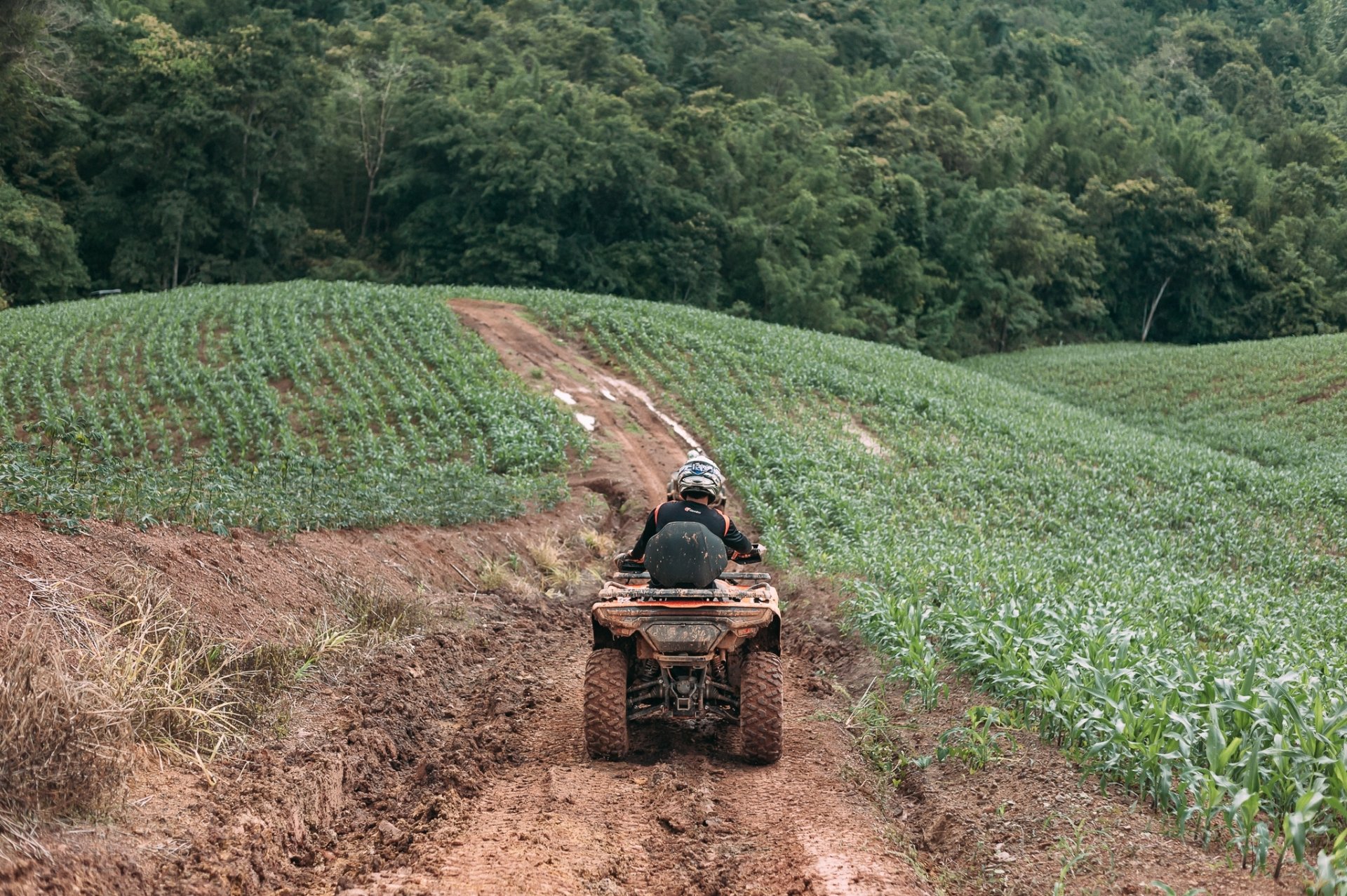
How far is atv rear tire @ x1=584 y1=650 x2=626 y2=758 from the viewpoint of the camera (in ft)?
22.5

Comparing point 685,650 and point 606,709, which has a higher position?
point 685,650

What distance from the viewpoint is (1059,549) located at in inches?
735

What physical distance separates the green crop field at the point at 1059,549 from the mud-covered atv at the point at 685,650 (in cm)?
162

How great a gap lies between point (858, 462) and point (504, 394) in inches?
311

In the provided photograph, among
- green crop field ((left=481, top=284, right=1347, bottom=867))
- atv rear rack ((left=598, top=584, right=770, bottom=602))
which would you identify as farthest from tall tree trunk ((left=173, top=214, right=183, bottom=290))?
atv rear rack ((left=598, top=584, right=770, bottom=602))

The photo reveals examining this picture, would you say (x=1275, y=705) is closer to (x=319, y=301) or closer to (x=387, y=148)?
(x=319, y=301)

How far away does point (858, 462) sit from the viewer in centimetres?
2323

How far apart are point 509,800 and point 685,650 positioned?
1.41 metres

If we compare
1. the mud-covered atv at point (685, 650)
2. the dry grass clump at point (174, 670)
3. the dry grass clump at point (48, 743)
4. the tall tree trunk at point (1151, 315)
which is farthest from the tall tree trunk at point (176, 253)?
the tall tree trunk at point (1151, 315)

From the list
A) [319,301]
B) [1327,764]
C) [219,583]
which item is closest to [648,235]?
[319,301]

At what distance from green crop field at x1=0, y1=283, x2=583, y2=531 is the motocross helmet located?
4.30 m

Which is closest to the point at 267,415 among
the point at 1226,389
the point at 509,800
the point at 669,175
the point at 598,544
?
the point at 598,544

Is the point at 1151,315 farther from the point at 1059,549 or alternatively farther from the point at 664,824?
the point at 664,824

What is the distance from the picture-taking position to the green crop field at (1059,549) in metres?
5.45
